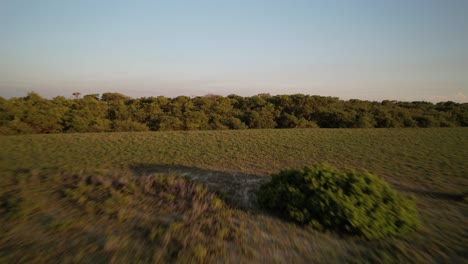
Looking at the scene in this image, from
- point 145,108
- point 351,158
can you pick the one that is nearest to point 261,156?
point 351,158

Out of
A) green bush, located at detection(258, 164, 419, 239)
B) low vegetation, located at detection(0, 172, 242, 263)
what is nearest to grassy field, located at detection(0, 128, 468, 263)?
low vegetation, located at detection(0, 172, 242, 263)

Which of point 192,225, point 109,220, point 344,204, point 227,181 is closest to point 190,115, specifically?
point 227,181

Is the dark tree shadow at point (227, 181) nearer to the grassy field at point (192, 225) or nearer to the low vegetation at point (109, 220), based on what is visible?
the grassy field at point (192, 225)

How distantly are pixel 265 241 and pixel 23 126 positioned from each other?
19.3 meters

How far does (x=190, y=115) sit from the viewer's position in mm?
22312

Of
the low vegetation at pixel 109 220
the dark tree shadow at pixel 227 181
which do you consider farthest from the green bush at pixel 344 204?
the low vegetation at pixel 109 220

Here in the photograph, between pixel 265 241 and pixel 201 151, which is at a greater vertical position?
pixel 265 241

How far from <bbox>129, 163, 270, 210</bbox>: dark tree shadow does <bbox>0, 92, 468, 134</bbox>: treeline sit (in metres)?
12.5

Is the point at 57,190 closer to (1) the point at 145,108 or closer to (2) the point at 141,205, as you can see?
(2) the point at 141,205

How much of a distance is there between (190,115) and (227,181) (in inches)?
655

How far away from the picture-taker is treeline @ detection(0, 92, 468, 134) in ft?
57.1

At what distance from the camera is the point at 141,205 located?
12.7ft

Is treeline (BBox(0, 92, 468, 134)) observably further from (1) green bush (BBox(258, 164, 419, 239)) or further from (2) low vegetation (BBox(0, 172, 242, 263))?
(1) green bush (BBox(258, 164, 419, 239))

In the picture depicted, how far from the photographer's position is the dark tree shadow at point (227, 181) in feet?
15.5
